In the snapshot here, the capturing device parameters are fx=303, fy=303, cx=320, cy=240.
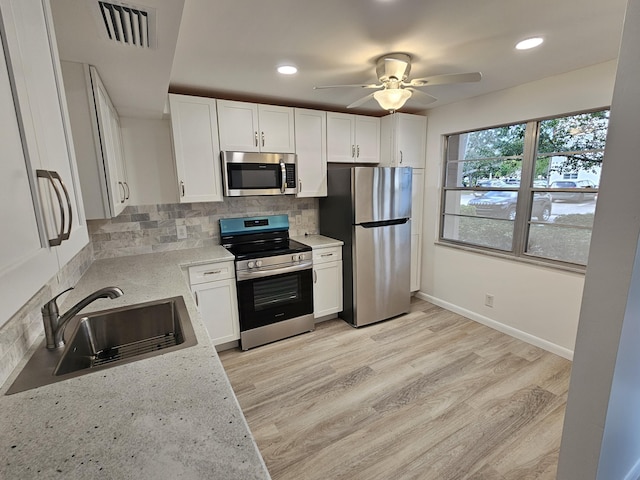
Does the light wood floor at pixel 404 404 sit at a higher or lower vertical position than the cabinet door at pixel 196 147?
lower

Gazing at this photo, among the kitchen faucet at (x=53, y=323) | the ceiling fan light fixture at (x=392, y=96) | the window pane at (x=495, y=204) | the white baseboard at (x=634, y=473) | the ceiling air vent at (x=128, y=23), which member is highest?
the ceiling air vent at (x=128, y=23)

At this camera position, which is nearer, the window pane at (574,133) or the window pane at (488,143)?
the window pane at (574,133)

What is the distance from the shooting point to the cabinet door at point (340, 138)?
325 centimetres

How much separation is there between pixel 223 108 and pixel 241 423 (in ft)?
8.61

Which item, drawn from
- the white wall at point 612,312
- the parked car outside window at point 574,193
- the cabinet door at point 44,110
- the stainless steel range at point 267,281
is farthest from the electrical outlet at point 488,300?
the cabinet door at point 44,110

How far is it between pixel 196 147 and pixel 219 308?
1.43 meters

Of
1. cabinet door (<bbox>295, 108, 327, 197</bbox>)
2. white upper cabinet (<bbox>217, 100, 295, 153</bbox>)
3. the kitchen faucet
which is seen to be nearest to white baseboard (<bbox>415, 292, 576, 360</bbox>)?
cabinet door (<bbox>295, 108, 327, 197</bbox>)

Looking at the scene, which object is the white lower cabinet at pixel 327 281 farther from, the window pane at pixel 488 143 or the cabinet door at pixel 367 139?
the window pane at pixel 488 143

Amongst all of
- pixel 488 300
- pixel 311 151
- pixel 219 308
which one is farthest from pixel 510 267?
pixel 219 308

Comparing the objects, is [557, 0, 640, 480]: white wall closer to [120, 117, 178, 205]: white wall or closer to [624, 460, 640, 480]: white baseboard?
[624, 460, 640, 480]: white baseboard

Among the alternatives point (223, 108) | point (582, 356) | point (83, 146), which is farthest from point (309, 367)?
point (223, 108)

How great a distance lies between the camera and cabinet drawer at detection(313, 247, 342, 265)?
3.10 meters

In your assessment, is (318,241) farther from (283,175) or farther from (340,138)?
(340,138)

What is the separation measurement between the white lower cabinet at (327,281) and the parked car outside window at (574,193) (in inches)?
78.7
